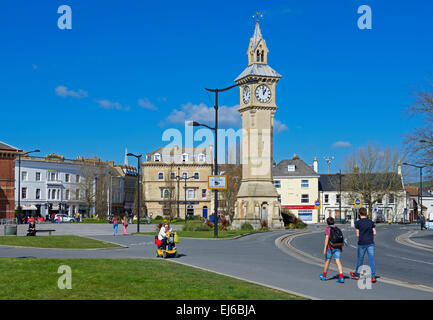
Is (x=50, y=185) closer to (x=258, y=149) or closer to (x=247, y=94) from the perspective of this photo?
(x=247, y=94)

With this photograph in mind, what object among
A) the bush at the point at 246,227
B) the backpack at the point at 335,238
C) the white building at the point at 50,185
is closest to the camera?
the backpack at the point at 335,238

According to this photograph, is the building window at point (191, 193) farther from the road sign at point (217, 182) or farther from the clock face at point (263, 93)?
the road sign at point (217, 182)

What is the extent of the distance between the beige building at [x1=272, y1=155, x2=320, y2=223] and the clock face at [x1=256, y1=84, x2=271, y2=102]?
37311mm

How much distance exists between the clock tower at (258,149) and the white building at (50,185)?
43.5 m

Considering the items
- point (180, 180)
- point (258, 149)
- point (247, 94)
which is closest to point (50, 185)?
point (180, 180)

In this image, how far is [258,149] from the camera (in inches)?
2283

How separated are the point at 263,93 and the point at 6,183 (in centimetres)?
4034

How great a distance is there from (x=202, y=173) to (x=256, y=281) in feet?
307

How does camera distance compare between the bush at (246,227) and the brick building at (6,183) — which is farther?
the brick building at (6,183)

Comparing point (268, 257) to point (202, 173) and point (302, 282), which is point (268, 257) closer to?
point (302, 282)

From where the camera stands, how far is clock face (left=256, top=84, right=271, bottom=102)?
58291 mm

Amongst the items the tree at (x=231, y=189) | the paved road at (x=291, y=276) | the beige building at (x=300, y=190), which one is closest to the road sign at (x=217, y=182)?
the paved road at (x=291, y=276)

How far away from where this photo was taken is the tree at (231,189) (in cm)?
8632

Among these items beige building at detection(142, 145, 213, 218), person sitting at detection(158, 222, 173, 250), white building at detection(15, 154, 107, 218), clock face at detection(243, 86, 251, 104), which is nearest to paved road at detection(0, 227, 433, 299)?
person sitting at detection(158, 222, 173, 250)
